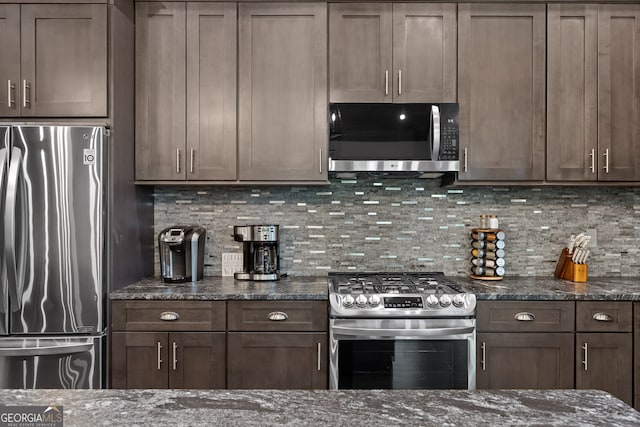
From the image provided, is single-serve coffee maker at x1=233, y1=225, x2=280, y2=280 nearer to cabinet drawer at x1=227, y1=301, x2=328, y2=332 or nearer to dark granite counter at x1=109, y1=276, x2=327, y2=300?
dark granite counter at x1=109, y1=276, x2=327, y2=300

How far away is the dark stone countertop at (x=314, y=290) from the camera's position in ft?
7.79

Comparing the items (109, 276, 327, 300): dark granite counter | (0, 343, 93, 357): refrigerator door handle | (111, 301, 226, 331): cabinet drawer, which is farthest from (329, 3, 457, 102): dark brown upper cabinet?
(0, 343, 93, 357): refrigerator door handle

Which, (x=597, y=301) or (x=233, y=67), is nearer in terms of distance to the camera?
(x=597, y=301)

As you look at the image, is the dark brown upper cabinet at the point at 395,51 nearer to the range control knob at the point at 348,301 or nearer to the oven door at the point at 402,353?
the range control knob at the point at 348,301

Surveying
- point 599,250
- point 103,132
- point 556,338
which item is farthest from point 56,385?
point 599,250

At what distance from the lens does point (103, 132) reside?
2.36 m

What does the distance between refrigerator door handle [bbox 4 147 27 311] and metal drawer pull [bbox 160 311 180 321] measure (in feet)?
2.29

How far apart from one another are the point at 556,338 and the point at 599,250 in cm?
102

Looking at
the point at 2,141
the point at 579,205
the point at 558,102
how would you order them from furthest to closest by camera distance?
the point at 579,205, the point at 558,102, the point at 2,141

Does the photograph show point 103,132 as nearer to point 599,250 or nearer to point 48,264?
point 48,264

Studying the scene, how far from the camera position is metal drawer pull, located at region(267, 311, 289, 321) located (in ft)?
7.80

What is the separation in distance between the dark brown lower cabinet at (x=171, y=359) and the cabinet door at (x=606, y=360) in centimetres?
189

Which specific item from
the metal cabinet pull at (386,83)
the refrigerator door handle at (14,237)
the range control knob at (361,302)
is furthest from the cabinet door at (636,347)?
the refrigerator door handle at (14,237)

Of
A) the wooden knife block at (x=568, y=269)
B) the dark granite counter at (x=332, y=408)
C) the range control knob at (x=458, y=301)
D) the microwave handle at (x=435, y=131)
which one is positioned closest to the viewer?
the dark granite counter at (x=332, y=408)
